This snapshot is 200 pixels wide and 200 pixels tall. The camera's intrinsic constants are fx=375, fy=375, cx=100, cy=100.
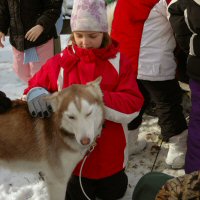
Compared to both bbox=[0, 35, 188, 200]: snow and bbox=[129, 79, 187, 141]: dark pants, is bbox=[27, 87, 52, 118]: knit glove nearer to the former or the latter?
bbox=[0, 35, 188, 200]: snow

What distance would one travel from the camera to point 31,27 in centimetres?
358

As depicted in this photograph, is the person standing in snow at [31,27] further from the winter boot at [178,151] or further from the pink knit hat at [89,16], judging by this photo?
the winter boot at [178,151]

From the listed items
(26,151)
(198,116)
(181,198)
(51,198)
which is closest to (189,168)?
(198,116)

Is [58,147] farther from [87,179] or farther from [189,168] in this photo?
[189,168]

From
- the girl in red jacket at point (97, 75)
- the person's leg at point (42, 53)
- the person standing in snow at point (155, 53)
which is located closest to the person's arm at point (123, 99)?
the girl in red jacket at point (97, 75)

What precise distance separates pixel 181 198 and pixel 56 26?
2672 mm

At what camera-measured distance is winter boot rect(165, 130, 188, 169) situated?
10.8 ft

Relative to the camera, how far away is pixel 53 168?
2461 mm

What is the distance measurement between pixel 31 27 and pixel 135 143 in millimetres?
1483

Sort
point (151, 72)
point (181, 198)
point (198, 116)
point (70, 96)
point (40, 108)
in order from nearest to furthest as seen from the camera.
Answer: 1. point (181, 198)
2. point (70, 96)
3. point (40, 108)
4. point (198, 116)
5. point (151, 72)

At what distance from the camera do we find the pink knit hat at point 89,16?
7.79ft

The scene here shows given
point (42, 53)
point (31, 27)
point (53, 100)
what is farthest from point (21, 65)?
point (53, 100)

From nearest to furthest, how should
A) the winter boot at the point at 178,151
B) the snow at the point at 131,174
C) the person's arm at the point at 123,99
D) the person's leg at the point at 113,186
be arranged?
the person's arm at the point at 123,99 < the person's leg at the point at 113,186 < the snow at the point at 131,174 < the winter boot at the point at 178,151

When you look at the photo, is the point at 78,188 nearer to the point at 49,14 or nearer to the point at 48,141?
the point at 48,141
